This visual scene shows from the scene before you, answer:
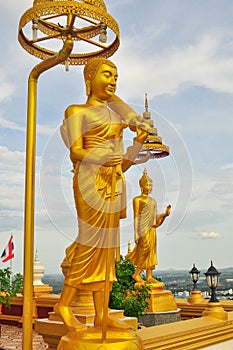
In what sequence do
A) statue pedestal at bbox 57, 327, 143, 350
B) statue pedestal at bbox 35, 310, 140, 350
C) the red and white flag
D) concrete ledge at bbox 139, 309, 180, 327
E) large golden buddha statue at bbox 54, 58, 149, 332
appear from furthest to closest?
the red and white flag < concrete ledge at bbox 139, 309, 180, 327 < statue pedestal at bbox 35, 310, 140, 350 < large golden buddha statue at bbox 54, 58, 149, 332 < statue pedestal at bbox 57, 327, 143, 350

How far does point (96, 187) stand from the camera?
2.83 meters

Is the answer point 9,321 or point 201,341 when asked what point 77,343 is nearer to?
point 201,341


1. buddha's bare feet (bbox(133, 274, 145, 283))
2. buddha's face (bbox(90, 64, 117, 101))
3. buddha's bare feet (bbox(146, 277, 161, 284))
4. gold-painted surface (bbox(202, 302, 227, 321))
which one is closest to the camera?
buddha's face (bbox(90, 64, 117, 101))

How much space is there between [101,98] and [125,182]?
55 centimetres

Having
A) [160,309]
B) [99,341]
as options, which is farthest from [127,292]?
[99,341]

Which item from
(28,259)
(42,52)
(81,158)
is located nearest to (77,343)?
(28,259)

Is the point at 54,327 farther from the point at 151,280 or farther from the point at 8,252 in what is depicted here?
the point at 8,252

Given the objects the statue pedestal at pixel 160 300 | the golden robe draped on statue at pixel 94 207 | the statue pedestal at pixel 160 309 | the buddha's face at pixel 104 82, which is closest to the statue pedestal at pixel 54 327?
the golden robe draped on statue at pixel 94 207

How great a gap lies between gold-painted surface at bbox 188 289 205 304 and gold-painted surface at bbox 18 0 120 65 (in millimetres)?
5009

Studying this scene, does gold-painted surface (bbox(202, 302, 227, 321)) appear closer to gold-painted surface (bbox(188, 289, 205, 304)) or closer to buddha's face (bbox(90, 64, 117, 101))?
gold-painted surface (bbox(188, 289, 205, 304))

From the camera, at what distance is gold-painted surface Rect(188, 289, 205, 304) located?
744 cm

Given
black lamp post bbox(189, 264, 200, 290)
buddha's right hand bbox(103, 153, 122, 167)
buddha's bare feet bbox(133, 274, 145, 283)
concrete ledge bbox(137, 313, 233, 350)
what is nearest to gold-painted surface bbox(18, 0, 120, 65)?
buddha's right hand bbox(103, 153, 122, 167)

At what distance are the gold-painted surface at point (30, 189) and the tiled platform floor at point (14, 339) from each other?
98.4 inches

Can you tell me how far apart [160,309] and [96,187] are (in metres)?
4.17
